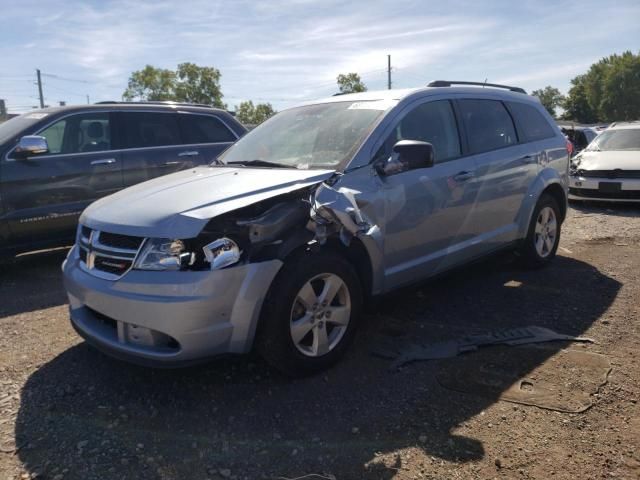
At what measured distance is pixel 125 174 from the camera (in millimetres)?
6363

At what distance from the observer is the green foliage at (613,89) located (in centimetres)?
7188

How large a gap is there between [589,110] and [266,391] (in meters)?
89.3

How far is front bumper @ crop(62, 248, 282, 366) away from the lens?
284 cm

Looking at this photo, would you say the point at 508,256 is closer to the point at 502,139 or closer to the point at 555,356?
the point at 502,139

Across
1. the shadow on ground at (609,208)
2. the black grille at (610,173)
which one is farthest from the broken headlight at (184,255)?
the black grille at (610,173)

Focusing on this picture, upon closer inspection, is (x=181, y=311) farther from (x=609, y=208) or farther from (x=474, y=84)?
(x=609, y=208)

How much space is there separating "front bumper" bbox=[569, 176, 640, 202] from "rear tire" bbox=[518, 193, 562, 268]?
456 cm

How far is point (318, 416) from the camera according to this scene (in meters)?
2.95

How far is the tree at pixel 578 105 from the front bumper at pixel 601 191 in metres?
78.5

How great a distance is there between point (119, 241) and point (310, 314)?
120 centimetres

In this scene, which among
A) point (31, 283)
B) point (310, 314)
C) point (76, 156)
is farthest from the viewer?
point (76, 156)

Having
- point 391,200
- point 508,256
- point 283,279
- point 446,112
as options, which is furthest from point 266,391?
point 508,256

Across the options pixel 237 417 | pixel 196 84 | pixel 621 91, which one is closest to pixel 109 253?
pixel 237 417

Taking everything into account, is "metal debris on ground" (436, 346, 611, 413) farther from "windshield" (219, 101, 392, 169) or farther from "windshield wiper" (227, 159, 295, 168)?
"windshield wiper" (227, 159, 295, 168)
